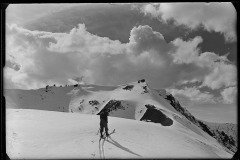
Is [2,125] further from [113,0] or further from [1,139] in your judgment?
[113,0]

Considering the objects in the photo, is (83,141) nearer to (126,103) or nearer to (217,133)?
(126,103)

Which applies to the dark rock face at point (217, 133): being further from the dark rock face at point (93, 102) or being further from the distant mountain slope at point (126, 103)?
the dark rock face at point (93, 102)

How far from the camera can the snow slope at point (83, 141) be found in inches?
551

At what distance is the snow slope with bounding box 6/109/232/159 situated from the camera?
45.9ft

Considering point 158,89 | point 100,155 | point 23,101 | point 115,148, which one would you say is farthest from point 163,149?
point 23,101

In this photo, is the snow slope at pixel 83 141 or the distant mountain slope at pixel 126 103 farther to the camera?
the distant mountain slope at pixel 126 103

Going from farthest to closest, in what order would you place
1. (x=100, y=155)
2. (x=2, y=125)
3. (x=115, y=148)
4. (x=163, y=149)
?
(x=163, y=149) → (x=115, y=148) → (x=100, y=155) → (x=2, y=125)

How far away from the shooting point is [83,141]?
15961 millimetres

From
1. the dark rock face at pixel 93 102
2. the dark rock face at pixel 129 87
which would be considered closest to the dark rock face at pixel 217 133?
the dark rock face at pixel 129 87

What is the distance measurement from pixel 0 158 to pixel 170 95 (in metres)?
190

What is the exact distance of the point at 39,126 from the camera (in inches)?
784

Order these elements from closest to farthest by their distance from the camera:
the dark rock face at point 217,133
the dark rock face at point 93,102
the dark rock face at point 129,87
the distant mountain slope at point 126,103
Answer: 1. the distant mountain slope at point 126,103
2. the dark rock face at point 217,133
3. the dark rock face at point 129,87
4. the dark rock face at point 93,102

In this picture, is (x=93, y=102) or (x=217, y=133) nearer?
(x=217, y=133)

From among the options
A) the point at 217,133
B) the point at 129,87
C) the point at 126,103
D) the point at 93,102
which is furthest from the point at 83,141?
the point at 217,133
